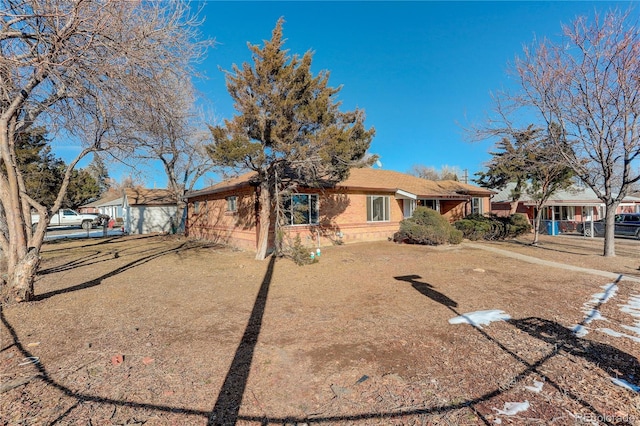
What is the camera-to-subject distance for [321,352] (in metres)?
4.20

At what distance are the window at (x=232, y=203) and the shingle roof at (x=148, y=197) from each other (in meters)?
12.2

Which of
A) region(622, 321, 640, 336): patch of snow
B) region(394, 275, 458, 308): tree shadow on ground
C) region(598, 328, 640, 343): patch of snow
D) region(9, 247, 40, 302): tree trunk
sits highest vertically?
region(9, 247, 40, 302): tree trunk

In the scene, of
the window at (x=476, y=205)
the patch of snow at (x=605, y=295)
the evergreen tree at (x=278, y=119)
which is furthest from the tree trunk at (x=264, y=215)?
the window at (x=476, y=205)

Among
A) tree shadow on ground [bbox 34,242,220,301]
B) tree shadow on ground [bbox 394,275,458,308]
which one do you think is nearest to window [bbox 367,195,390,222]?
tree shadow on ground [bbox 394,275,458,308]

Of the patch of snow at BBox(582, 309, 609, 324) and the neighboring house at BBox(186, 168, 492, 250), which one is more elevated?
the neighboring house at BBox(186, 168, 492, 250)

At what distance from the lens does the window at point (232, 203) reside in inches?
592

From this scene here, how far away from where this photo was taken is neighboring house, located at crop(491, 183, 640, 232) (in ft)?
77.2

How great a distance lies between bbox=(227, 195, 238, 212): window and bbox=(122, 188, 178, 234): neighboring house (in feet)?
40.6

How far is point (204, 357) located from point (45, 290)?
6185 millimetres

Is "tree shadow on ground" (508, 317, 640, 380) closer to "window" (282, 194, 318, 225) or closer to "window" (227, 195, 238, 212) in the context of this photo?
"window" (282, 194, 318, 225)

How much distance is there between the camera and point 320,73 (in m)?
10.7

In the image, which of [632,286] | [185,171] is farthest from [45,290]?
[185,171]

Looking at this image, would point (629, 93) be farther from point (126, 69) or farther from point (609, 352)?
point (126, 69)

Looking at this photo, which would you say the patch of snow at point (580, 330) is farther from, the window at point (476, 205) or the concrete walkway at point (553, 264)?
the window at point (476, 205)
